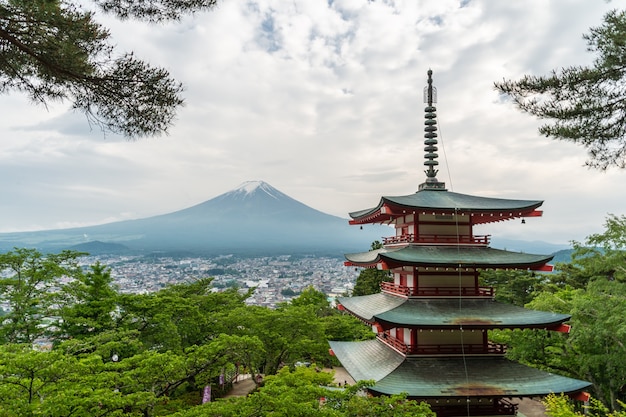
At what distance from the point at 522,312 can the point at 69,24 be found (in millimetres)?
12726

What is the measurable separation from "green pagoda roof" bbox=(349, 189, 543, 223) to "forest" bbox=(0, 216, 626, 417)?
205 inches

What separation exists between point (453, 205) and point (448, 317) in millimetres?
3431

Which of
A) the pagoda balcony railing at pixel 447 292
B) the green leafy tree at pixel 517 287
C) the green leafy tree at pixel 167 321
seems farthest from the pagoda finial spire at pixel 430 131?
the green leafy tree at pixel 517 287

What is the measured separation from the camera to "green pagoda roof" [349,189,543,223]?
12.2m

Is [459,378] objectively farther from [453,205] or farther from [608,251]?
[608,251]

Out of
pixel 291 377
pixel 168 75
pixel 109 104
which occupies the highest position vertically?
pixel 168 75

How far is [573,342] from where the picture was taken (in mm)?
16703

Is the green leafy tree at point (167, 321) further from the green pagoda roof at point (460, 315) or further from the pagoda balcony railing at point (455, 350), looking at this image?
the pagoda balcony railing at point (455, 350)

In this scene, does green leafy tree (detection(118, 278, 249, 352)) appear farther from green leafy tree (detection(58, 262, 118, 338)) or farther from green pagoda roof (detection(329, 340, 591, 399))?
green pagoda roof (detection(329, 340, 591, 399))

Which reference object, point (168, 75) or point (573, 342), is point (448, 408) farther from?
point (168, 75)

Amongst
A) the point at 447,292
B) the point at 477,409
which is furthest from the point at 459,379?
the point at 447,292

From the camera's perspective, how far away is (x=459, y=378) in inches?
418

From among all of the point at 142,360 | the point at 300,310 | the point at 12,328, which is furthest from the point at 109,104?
the point at 300,310

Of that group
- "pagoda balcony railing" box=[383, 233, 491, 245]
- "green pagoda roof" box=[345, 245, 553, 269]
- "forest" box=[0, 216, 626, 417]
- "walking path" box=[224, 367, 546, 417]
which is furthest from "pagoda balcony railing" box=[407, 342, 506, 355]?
"walking path" box=[224, 367, 546, 417]
